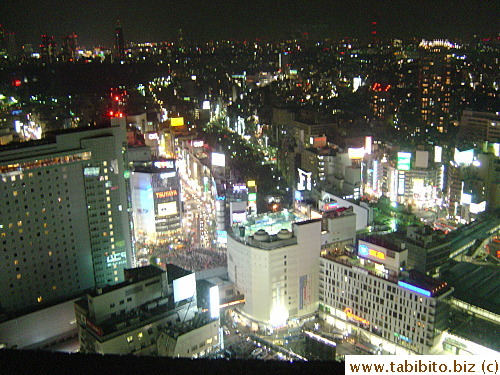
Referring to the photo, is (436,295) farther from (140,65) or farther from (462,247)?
(140,65)

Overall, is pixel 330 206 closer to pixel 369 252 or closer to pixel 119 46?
pixel 369 252

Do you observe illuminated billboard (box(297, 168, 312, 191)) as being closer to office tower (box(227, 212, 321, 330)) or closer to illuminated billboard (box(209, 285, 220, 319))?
office tower (box(227, 212, 321, 330))

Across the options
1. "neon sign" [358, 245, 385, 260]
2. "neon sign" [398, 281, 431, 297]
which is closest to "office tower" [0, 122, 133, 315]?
"neon sign" [358, 245, 385, 260]

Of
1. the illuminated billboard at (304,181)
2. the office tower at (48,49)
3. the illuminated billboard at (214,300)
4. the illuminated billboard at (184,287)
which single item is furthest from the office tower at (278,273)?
the office tower at (48,49)

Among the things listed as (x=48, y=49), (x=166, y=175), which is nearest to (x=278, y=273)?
(x=166, y=175)

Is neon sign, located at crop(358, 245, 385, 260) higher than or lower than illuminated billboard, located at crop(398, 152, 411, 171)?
lower

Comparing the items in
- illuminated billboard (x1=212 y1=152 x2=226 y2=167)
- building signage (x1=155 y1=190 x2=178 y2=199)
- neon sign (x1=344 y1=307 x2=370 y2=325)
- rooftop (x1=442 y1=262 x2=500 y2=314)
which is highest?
illuminated billboard (x1=212 y1=152 x2=226 y2=167)

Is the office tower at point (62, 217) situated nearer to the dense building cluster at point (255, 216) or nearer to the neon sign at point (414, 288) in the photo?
the dense building cluster at point (255, 216)
